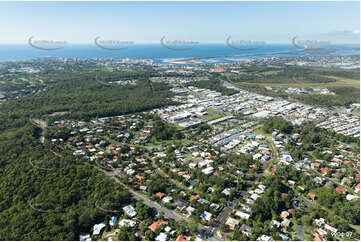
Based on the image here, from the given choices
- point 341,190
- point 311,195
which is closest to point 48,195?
point 311,195

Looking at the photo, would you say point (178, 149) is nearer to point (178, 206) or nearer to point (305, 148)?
point (178, 206)

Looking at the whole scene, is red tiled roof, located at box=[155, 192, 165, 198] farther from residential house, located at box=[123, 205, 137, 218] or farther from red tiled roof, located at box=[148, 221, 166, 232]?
red tiled roof, located at box=[148, 221, 166, 232]

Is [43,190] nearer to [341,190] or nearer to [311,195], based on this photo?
[311,195]

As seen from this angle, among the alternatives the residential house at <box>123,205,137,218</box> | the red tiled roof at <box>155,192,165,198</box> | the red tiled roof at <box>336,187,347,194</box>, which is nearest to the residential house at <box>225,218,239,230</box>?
the red tiled roof at <box>155,192,165,198</box>

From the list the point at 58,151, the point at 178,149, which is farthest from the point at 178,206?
the point at 58,151
